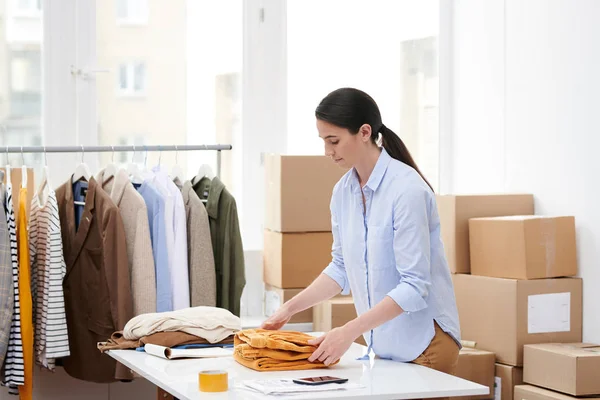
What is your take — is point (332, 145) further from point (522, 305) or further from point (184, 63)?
point (184, 63)

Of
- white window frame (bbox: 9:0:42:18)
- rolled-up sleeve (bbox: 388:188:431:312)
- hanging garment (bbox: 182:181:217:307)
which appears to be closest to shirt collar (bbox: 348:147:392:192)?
rolled-up sleeve (bbox: 388:188:431:312)

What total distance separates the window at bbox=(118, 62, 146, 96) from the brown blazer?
80cm

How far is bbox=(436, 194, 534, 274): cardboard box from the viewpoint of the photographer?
13.0 ft

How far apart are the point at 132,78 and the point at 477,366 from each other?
2.02 m

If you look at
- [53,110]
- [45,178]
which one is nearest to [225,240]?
[45,178]

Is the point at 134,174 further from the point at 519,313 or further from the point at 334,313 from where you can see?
the point at 519,313

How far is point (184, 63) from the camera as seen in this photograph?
170 inches

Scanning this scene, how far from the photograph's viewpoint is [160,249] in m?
3.55

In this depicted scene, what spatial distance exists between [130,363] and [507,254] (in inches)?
71.5

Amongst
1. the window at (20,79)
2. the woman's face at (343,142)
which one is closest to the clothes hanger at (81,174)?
the window at (20,79)

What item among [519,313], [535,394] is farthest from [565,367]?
[519,313]

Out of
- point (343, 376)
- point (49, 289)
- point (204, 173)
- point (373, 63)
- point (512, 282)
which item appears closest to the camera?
point (343, 376)

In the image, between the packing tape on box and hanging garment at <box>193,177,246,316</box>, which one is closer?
the packing tape on box

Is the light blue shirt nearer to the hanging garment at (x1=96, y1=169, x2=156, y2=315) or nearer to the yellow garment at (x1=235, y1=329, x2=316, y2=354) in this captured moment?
the yellow garment at (x1=235, y1=329, x2=316, y2=354)
